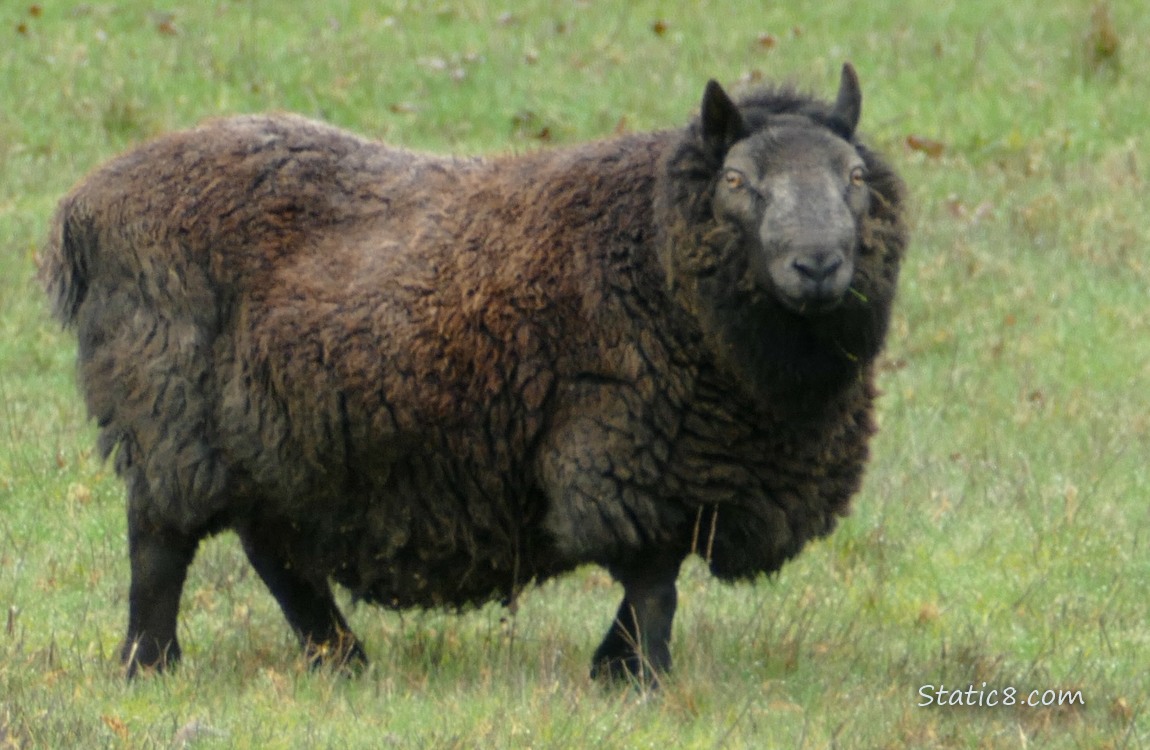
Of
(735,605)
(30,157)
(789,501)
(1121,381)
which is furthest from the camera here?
(30,157)

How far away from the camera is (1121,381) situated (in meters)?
10.7

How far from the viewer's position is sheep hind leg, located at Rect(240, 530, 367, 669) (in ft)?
23.8

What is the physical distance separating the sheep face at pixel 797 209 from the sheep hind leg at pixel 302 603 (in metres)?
2.40

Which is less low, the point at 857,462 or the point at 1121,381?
the point at 857,462

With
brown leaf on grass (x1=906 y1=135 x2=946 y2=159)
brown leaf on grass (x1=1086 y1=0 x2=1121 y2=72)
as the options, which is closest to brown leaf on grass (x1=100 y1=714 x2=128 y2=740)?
brown leaf on grass (x1=906 y1=135 x2=946 y2=159)

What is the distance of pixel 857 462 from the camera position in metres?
6.54

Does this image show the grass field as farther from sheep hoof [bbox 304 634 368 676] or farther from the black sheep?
the black sheep

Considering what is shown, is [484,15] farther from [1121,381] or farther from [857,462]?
[857,462]

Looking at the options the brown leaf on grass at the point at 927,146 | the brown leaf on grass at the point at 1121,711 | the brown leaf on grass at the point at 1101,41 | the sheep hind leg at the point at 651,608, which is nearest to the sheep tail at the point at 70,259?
the sheep hind leg at the point at 651,608

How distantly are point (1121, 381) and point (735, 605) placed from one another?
12.9 feet

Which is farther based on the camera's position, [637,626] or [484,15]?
[484,15]

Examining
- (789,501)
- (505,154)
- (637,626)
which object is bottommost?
(637,626)

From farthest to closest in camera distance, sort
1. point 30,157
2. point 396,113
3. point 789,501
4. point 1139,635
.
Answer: point 396,113 < point 30,157 < point 1139,635 < point 789,501

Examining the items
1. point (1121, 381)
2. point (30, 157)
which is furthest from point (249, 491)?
point (30, 157)
